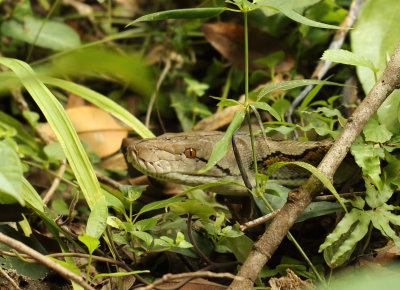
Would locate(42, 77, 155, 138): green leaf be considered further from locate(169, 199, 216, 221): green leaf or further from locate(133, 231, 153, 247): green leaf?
locate(133, 231, 153, 247): green leaf

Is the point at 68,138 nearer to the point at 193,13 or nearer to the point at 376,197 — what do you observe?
the point at 193,13

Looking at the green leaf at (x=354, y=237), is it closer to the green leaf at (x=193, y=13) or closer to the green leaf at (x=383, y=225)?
the green leaf at (x=383, y=225)

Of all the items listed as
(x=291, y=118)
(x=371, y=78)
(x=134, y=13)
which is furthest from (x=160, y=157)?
(x=134, y=13)

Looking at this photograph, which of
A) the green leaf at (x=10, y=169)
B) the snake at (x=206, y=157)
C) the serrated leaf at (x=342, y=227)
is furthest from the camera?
the snake at (x=206, y=157)

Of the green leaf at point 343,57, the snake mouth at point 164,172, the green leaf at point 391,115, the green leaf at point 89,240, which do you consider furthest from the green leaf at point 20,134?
the green leaf at point 391,115

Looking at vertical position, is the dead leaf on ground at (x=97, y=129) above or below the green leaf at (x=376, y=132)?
below

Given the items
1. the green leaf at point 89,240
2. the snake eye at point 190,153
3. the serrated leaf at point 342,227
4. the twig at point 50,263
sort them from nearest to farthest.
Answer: the twig at point 50,263 → the green leaf at point 89,240 → the serrated leaf at point 342,227 → the snake eye at point 190,153
